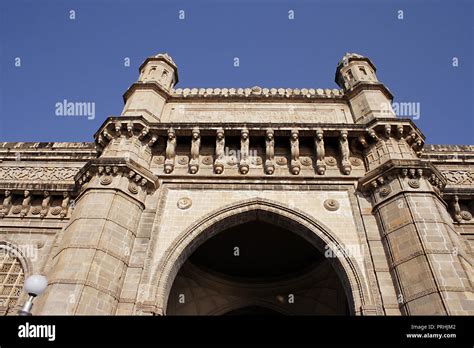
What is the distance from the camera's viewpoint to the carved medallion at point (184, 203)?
9.88 metres

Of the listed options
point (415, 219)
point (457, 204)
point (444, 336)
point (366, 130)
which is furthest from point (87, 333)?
point (457, 204)

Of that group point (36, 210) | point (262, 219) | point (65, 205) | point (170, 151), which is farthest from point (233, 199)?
point (36, 210)

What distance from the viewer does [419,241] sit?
8227mm

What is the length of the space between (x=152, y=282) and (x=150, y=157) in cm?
401

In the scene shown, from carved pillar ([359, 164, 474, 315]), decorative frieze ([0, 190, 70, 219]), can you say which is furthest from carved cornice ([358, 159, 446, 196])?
decorative frieze ([0, 190, 70, 219])

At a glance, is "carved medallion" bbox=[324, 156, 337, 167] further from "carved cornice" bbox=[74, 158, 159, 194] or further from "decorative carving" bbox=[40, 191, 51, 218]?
"decorative carving" bbox=[40, 191, 51, 218]

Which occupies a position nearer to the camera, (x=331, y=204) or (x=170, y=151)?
(x=331, y=204)

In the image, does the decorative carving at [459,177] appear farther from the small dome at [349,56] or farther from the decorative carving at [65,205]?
the decorative carving at [65,205]

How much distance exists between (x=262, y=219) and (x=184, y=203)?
7.30 feet

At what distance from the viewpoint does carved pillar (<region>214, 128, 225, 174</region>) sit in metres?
10.4

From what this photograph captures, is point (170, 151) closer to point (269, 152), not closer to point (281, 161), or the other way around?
point (269, 152)

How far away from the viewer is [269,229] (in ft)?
41.1

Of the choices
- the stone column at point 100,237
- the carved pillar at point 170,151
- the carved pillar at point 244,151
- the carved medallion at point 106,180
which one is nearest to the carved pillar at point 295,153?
the carved pillar at point 244,151

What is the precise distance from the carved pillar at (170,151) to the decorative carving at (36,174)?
3.82 metres
